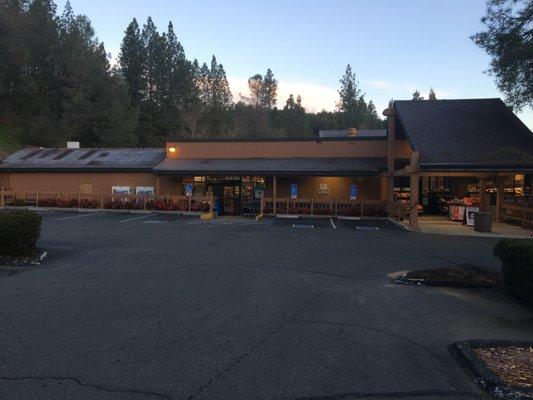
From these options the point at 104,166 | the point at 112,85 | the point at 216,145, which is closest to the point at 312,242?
the point at 216,145

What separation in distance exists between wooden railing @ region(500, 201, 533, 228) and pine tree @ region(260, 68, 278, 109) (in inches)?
2981

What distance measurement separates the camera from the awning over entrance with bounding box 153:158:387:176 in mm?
25219

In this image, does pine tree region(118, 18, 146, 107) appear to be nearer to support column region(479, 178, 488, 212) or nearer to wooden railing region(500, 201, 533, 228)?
support column region(479, 178, 488, 212)

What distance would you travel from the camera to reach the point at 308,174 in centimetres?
2523

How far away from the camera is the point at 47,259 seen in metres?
11.3

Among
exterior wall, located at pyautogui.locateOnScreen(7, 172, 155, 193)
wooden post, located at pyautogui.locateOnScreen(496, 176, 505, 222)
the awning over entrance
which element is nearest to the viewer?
wooden post, located at pyautogui.locateOnScreen(496, 176, 505, 222)

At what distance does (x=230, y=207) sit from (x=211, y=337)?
72.9 ft

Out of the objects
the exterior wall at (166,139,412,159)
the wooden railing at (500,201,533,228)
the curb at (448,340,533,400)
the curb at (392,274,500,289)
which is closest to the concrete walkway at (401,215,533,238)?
the wooden railing at (500,201,533,228)

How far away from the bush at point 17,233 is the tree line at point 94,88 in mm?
38284

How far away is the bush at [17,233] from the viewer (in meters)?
10.7

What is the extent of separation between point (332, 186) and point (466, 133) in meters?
8.12

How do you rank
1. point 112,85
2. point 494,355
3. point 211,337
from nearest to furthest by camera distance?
point 494,355, point 211,337, point 112,85

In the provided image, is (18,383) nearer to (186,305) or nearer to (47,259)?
(186,305)

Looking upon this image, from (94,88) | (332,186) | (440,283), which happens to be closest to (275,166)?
(332,186)
